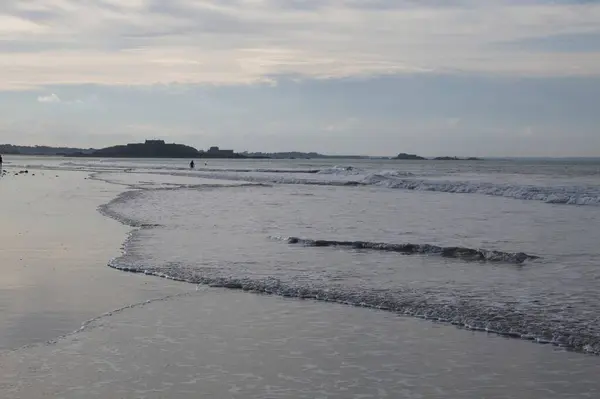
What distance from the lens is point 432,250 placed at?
622 inches

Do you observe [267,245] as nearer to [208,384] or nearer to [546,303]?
[546,303]

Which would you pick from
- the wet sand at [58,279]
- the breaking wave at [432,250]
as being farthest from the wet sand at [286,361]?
the breaking wave at [432,250]

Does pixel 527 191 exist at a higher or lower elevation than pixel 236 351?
higher

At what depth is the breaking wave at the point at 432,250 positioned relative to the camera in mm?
14758

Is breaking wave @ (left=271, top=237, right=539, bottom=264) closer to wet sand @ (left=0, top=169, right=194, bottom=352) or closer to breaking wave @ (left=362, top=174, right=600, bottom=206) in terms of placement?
wet sand @ (left=0, top=169, right=194, bottom=352)

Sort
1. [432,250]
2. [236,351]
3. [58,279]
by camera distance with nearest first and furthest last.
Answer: [236,351]
[58,279]
[432,250]

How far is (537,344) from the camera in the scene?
27.1 feet

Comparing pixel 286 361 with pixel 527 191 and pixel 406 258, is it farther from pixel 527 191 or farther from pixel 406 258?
pixel 527 191

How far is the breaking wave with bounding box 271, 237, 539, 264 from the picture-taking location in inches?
581

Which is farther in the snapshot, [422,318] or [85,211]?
[85,211]

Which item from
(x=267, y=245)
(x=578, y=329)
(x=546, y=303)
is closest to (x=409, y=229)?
(x=267, y=245)

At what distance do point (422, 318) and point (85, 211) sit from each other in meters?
18.0

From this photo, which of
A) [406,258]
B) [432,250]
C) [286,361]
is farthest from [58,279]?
[432,250]

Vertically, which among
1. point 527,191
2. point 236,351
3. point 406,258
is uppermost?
point 527,191
